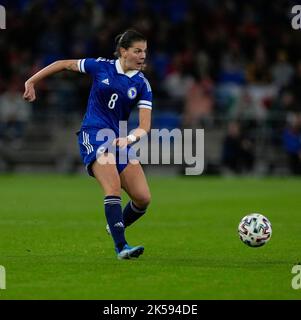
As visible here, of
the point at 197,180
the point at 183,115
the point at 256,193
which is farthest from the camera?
the point at 183,115

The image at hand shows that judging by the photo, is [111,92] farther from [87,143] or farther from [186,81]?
[186,81]

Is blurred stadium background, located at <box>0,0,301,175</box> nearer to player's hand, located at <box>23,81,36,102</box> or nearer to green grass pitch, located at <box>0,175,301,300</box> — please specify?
green grass pitch, located at <box>0,175,301,300</box>

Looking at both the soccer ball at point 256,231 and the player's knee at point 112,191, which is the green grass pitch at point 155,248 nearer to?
the soccer ball at point 256,231

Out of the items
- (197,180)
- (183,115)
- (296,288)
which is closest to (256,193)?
(197,180)

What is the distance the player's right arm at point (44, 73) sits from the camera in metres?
10.7

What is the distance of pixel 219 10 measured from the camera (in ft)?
101

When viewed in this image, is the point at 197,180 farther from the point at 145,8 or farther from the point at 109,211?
the point at 109,211

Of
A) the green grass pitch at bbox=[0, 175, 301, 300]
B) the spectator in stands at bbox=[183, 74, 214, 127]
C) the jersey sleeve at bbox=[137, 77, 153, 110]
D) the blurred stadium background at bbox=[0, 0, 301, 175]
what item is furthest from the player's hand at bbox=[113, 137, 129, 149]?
the spectator in stands at bbox=[183, 74, 214, 127]

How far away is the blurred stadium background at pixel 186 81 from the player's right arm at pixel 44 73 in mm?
16389

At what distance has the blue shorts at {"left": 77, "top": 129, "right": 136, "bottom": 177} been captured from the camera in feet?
35.4

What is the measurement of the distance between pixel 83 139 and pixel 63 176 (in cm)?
1702

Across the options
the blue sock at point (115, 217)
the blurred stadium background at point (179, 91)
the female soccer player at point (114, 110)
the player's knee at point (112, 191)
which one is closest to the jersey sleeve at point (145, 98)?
the female soccer player at point (114, 110)

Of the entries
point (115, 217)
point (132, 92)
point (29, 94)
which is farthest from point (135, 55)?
point (115, 217)

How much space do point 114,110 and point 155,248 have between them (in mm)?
2066
